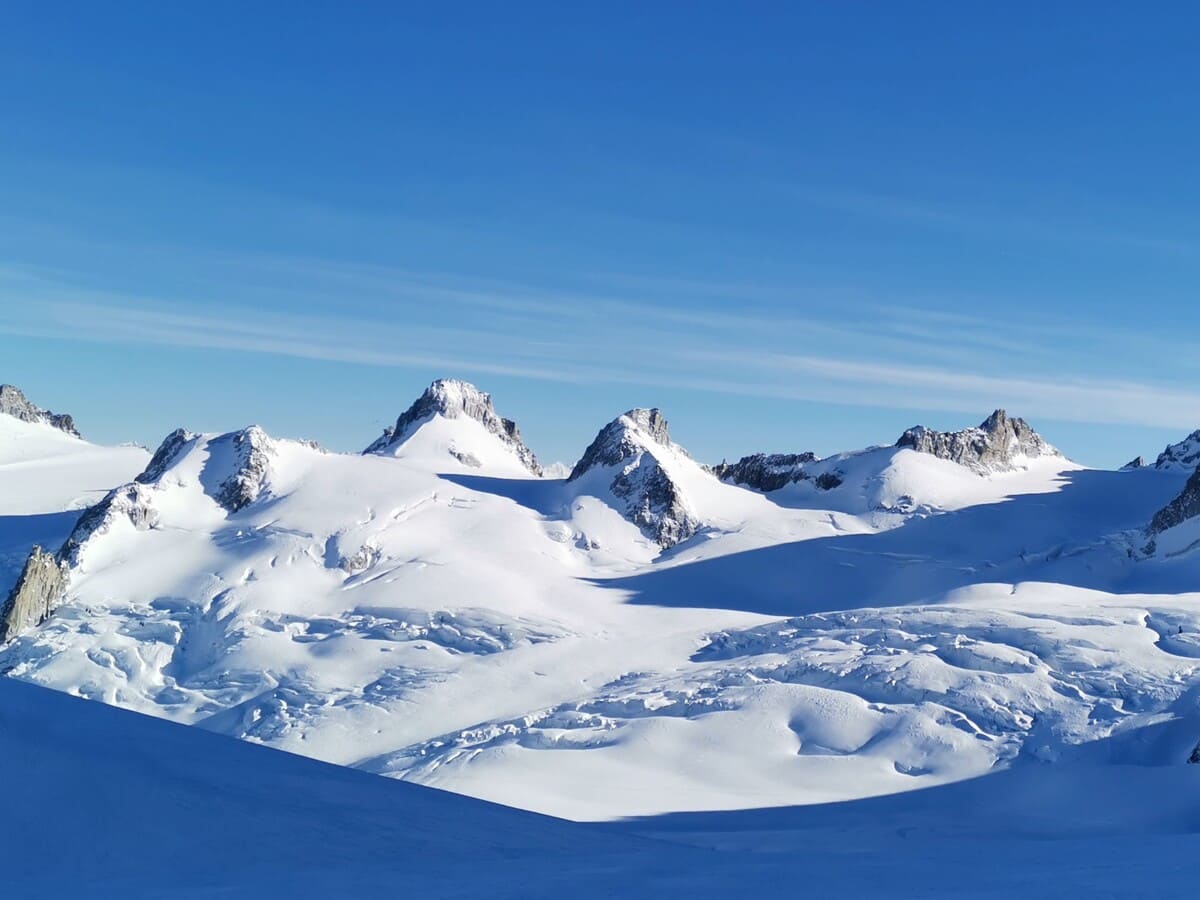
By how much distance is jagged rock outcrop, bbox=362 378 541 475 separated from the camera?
244 ft

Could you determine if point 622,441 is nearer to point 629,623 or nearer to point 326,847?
point 629,623

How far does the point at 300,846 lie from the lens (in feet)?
36.2

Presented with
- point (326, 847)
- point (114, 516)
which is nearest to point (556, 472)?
point (114, 516)

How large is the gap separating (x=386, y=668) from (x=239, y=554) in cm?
1412

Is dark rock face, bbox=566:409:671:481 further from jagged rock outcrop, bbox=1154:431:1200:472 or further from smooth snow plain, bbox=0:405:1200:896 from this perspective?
jagged rock outcrop, bbox=1154:431:1200:472

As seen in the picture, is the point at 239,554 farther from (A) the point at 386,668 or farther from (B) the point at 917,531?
(B) the point at 917,531

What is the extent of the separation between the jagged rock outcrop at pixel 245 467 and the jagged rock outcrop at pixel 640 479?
19.2 meters

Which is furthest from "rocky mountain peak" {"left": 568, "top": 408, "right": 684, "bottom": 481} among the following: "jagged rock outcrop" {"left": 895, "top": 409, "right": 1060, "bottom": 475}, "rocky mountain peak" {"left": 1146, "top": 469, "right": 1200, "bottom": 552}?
"rocky mountain peak" {"left": 1146, "top": 469, "right": 1200, "bottom": 552}

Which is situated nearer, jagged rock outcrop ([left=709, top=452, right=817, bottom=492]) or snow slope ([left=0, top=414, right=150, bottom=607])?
snow slope ([left=0, top=414, right=150, bottom=607])

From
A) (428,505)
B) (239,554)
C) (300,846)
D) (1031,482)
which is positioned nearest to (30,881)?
(300,846)

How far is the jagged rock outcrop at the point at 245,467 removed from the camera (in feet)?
187

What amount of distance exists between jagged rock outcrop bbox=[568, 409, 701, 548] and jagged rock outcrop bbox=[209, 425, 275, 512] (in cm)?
1921

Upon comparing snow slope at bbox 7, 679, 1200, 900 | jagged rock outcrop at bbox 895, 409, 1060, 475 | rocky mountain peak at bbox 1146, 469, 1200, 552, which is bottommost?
snow slope at bbox 7, 679, 1200, 900

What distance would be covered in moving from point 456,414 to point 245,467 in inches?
765
